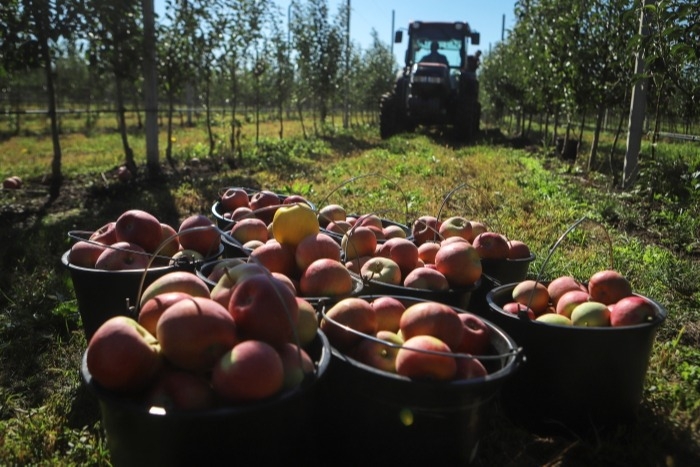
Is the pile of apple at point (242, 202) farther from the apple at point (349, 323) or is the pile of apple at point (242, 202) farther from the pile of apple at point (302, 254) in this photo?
the apple at point (349, 323)

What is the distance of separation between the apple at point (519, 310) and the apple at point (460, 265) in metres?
0.22

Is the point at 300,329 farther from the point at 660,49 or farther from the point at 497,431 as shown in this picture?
the point at 660,49

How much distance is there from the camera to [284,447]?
5.53 feet

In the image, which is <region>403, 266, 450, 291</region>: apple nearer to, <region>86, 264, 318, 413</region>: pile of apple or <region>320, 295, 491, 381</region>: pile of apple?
<region>320, 295, 491, 381</region>: pile of apple

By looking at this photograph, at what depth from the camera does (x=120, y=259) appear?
2613 millimetres

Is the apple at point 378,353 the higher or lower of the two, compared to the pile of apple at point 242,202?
lower

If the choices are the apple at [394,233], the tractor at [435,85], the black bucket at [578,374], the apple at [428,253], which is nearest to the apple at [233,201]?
the apple at [394,233]

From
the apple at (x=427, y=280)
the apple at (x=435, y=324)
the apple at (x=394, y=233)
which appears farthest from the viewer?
the apple at (x=394, y=233)

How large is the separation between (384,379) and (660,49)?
4524 millimetres

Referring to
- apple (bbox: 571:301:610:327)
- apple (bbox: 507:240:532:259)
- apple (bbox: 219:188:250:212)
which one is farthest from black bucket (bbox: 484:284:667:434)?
apple (bbox: 219:188:250:212)

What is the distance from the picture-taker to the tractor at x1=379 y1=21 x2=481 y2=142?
50.5ft

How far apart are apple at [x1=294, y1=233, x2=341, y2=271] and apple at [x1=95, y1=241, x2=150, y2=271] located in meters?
0.73

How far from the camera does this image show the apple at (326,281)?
2.34 meters

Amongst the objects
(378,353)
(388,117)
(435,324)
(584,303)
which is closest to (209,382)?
(378,353)
